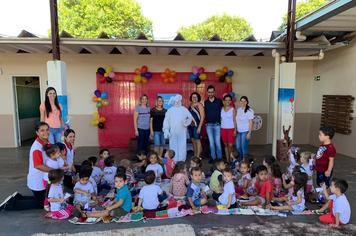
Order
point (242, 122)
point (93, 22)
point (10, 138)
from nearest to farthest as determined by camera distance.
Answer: point (242, 122), point (10, 138), point (93, 22)

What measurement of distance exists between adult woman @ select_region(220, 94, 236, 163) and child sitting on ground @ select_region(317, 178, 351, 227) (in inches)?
100

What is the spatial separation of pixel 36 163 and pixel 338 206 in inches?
140

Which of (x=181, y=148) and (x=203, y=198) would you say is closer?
(x=203, y=198)

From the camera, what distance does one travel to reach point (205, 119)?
582cm

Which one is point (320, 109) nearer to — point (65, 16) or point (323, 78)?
point (323, 78)

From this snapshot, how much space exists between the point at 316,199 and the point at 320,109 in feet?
15.7

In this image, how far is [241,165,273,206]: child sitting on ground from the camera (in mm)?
3607

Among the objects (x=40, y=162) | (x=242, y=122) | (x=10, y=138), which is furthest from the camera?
(x=10, y=138)

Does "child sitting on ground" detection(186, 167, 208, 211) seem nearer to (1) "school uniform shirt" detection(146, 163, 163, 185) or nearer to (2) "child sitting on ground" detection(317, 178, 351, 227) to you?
(1) "school uniform shirt" detection(146, 163, 163, 185)

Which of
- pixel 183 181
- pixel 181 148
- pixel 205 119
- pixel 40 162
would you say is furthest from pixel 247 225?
pixel 205 119

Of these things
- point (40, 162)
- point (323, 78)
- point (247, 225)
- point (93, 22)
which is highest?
point (93, 22)

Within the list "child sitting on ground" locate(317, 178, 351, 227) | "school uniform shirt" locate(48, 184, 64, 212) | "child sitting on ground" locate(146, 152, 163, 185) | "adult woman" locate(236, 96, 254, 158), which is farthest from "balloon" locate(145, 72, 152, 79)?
"child sitting on ground" locate(317, 178, 351, 227)

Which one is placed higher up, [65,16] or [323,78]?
[65,16]

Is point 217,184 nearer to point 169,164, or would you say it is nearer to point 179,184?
point 179,184
